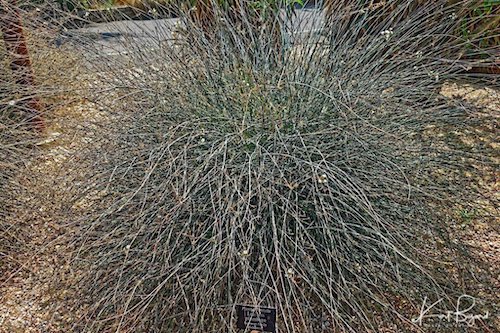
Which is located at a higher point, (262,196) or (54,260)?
(262,196)

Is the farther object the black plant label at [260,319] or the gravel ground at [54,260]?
the gravel ground at [54,260]

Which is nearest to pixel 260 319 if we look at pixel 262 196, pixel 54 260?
pixel 262 196

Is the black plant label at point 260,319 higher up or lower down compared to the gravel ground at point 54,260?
higher up

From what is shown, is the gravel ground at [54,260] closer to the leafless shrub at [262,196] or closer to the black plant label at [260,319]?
the leafless shrub at [262,196]

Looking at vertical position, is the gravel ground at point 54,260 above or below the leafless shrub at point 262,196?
below

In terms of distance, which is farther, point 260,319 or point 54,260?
point 54,260

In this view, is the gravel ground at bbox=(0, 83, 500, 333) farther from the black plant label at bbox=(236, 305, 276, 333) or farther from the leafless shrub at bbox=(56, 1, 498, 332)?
the black plant label at bbox=(236, 305, 276, 333)

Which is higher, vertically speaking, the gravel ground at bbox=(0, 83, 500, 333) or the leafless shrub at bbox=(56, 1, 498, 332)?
the leafless shrub at bbox=(56, 1, 498, 332)

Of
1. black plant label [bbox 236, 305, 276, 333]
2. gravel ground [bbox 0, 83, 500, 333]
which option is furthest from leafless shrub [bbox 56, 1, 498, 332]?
gravel ground [bbox 0, 83, 500, 333]

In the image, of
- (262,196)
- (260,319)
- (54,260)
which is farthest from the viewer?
(54,260)

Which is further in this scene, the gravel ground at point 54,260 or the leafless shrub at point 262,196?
the gravel ground at point 54,260

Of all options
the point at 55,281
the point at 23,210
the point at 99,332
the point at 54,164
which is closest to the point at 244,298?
the point at 99,332

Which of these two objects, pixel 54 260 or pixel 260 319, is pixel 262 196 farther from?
pixel 54 260

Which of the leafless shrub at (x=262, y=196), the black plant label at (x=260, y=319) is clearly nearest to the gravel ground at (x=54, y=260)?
the leafless shrub at (x=262, y=196)
